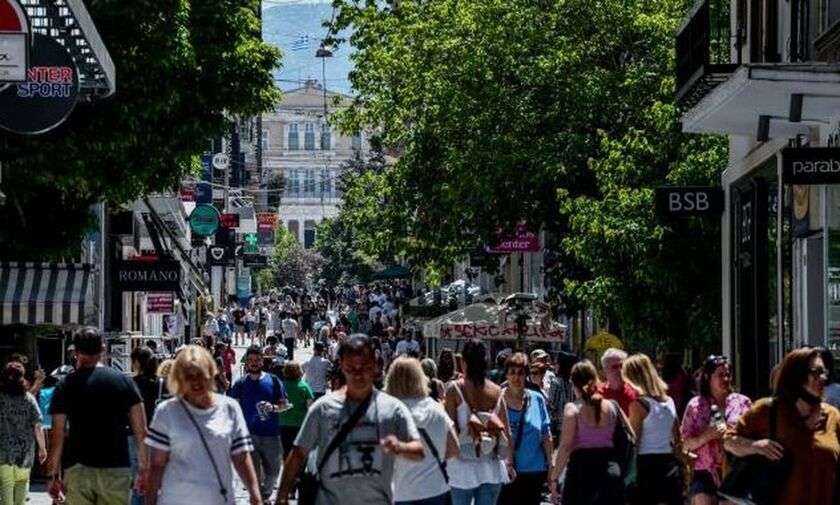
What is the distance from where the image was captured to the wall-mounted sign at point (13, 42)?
61.3 feet

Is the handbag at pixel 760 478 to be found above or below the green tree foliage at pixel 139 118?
below

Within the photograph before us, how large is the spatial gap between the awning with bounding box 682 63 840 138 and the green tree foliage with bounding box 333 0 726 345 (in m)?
7.47

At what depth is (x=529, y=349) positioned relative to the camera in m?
41.2

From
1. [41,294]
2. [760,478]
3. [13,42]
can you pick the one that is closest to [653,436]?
[760,478]

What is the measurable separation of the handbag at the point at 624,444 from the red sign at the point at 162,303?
3001 centimetres

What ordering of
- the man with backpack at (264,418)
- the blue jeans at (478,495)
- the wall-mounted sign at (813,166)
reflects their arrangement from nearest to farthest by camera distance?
the blue jeans at (478,495), the wall-mounted sign at (813,166), the man with backpack at (264,418)

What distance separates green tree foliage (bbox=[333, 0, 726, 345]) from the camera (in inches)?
1200

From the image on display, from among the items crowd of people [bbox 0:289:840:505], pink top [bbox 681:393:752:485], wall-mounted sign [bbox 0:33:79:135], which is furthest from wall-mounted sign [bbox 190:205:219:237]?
pink top [bbox 681:393:752:485]

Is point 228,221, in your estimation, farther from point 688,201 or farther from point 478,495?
point 478,495

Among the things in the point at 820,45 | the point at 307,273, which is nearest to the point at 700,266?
the point at 820,45

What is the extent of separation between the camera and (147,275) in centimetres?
3809

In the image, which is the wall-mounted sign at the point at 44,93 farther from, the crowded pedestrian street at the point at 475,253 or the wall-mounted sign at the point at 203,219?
the wall-mounted sign at the point at 203,219

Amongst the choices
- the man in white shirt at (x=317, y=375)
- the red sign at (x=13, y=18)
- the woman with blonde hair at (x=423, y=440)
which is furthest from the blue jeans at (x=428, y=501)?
the man in white shirt at (x=317, y=375)

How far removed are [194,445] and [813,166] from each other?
24.5 feet
